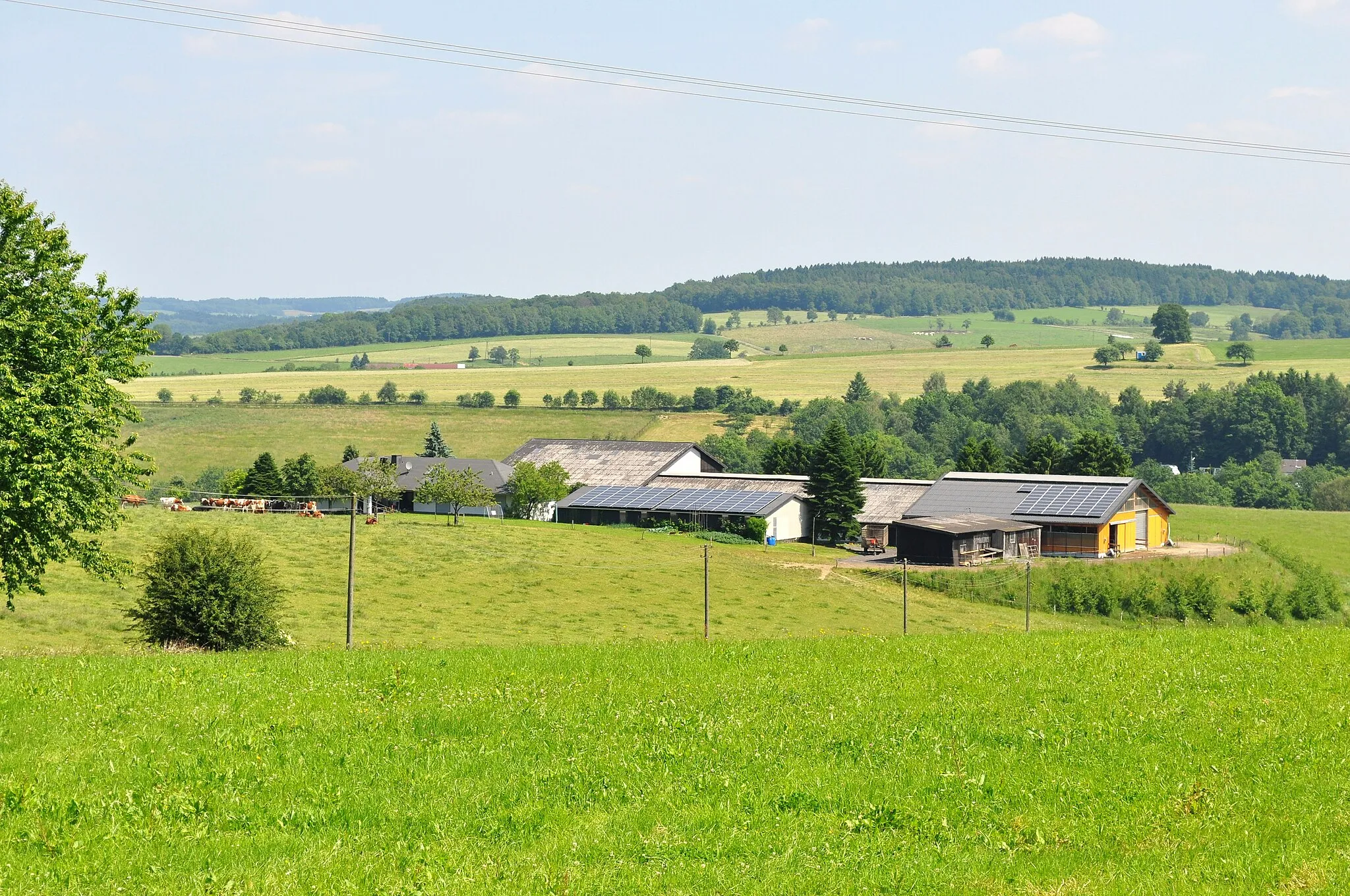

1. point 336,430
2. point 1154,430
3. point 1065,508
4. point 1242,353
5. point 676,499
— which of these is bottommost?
point 676,499

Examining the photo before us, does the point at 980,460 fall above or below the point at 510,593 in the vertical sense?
above

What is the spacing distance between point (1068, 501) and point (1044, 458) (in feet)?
57.3

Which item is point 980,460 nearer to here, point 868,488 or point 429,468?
point 868,488

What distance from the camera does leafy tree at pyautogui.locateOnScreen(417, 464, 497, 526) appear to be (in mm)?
84562

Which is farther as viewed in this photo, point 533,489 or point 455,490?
point 533,489

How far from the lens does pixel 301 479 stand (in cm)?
8738

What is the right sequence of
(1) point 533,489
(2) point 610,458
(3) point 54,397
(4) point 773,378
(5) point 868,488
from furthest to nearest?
1. (4) point 773,378
2. (2) point 610,458
3. (1) point 533,489
4. (5) point 868,488
5. (3) point 54,397

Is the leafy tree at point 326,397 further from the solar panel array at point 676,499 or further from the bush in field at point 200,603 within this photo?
the bush in field at point 200,603

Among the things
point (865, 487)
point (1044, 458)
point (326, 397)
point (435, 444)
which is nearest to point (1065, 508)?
point (865, 487)

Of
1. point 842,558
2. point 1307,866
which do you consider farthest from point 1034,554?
point 1307,866

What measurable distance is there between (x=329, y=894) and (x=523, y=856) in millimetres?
1706

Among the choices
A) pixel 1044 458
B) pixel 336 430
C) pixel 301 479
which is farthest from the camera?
pixel 336 430

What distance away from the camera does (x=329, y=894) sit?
10156 millimetres

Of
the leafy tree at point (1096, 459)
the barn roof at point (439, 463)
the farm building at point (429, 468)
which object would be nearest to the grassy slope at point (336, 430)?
the barn roof at point (439, 463)
